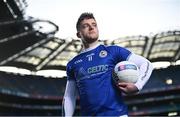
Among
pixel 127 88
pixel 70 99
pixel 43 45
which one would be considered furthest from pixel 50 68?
pixel 127 88

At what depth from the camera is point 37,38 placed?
2612 centimetres

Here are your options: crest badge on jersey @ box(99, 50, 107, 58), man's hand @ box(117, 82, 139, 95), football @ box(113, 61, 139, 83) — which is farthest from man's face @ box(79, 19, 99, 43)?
man's hand @ box(117, 82, 139, 95)

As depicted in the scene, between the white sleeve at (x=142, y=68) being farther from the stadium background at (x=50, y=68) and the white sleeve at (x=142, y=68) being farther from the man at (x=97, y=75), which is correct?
the stadium background at (x=50, y=68)

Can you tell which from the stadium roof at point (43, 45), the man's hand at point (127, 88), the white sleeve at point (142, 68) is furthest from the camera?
the stadium roof at point (43, 45)

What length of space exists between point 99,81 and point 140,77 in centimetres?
29

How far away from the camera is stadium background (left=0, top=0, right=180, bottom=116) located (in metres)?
24.5

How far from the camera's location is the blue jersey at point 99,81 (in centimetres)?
230

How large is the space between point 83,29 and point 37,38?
24.1 m

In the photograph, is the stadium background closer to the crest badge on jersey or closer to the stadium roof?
the stadium roof

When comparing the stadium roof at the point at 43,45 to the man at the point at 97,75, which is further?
the stadium roof at the point at 43,45

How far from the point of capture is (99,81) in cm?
235

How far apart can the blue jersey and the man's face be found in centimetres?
14

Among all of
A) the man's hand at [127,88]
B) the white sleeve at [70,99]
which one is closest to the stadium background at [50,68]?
Answer: the white sleeve at [70,99]

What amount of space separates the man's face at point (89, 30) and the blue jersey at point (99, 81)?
14 centimetres
